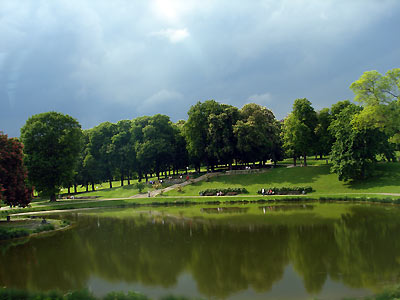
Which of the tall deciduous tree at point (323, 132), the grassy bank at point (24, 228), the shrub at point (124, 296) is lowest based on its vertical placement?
the grassy bank at point (24, 228)

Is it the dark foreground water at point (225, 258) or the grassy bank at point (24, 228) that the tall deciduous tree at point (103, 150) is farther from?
the dark foreground water at point (225, 258)

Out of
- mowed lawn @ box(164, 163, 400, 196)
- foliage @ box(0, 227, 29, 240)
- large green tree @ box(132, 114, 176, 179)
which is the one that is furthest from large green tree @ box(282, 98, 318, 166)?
foliage @ box(0, 227, 29, 240)

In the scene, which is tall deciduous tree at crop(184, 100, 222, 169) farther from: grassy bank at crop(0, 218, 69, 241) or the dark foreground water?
the dark foreground water

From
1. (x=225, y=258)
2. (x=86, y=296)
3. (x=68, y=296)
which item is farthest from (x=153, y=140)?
(x=86, y=296)

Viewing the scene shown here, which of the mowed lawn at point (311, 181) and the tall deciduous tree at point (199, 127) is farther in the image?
the tall deciduous tree at point (199, 127)

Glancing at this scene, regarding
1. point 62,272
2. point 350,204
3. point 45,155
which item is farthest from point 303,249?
point 45,155

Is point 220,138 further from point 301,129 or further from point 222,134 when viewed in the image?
point 301,129

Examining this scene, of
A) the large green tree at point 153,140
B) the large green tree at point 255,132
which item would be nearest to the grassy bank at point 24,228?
the large green tree at point 153,140

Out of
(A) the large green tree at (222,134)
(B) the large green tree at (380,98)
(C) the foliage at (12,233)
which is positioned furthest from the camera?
(A) the large green tree at (222,134)

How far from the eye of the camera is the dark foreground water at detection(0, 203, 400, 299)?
13.1 meters

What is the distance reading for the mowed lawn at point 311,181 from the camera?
147 ft

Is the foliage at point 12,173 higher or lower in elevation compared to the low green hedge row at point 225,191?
higher

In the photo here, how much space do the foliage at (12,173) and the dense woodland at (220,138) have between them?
73.5ft

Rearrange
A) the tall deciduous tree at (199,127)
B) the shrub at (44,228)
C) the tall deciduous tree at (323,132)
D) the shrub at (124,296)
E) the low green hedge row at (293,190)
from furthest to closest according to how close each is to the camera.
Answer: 1. the tall deciduous tree at (199,127)
2. the tall deciduous tree at (323,132)
3. the low green hedge row at (293,190)
4. the shrub at (44,228)
5. the shrub at (124,296)
